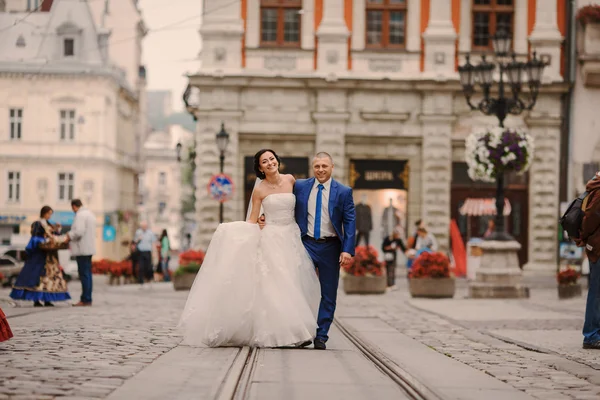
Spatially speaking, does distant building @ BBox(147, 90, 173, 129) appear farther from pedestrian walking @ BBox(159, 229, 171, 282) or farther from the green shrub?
the green shrub

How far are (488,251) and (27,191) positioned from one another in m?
24.2

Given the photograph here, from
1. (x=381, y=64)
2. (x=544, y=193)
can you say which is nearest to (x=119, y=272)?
(x=381, y=64)

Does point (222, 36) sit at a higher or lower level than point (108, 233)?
higher

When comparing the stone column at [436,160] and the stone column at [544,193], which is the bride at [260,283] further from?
the stone column at [544,193]

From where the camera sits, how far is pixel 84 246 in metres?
19.8

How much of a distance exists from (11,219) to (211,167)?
1042cm

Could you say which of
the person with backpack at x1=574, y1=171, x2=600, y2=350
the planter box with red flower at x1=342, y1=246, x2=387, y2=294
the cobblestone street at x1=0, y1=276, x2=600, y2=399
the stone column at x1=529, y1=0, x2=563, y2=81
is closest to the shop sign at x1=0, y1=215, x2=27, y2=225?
the stone column at x1=529, y1=0, x2=563, y2=81

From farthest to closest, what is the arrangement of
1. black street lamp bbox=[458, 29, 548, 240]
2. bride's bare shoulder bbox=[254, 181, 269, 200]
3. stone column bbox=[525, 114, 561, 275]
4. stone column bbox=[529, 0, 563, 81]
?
1. stone column bbox=[529, 0, 563, 81]
2. stone column bbox=[525, 114, 561, 275]
3. black street lamp bbox=[458, 29, 548, 240]
4. bride's bare shoulder bbox=[254, 181, 269, 200]

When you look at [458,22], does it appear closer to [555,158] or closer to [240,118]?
[555,158]

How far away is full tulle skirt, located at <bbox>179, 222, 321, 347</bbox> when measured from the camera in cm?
1137

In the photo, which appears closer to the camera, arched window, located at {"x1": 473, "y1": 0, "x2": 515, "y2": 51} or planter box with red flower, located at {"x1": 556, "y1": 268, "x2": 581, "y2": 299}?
planter box with red flower, located at {"x1": 556, "y1": 268, "x2": 581, "y2": 299}

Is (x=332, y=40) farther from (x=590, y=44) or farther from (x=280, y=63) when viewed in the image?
(x=590, y=44)

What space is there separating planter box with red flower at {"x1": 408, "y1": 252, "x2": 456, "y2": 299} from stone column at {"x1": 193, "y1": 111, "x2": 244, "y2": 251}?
11.5 metres

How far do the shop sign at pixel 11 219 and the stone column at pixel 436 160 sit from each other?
15.0 metres
